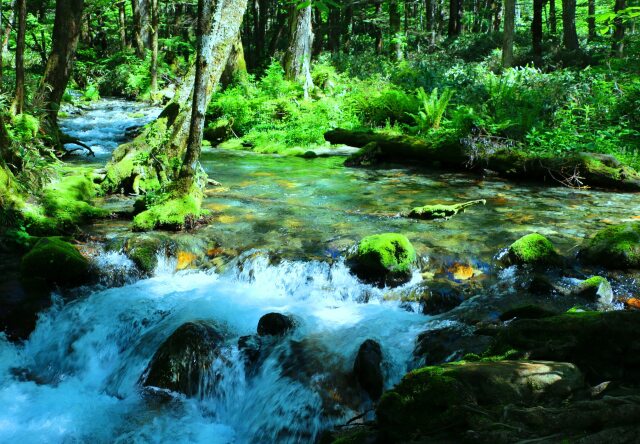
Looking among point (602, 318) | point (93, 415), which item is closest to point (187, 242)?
point (93, 415)

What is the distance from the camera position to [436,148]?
13156 millimetres

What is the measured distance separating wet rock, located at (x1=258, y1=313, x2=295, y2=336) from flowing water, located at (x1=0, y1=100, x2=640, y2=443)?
0.15m

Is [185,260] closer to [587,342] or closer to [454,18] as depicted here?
[587,342]

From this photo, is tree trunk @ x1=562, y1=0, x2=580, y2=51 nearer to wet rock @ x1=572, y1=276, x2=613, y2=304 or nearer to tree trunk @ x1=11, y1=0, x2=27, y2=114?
wet rock @ x1=572, y1=276, x2=613, y2=304

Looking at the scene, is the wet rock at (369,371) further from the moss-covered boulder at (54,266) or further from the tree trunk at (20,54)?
the tree trunk at (20,54)

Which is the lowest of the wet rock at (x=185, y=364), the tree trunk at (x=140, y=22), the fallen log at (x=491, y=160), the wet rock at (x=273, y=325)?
the wet rock at (x=185, y=364)

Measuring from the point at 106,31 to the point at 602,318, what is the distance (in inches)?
1677

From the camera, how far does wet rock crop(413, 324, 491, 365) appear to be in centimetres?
450

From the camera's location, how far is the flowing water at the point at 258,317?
4586 mm

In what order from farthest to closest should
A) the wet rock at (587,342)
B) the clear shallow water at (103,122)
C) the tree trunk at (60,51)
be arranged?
the clear shallow water at (103,122) → the tree trunk at (60,51) → the wet rock at (587,342)

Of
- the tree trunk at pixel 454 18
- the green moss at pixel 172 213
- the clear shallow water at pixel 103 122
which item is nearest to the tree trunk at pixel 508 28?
the clear shallow water at pixel 103 122

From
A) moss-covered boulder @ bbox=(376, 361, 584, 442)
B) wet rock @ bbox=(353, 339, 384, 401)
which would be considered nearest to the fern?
wet rock @ bbox=(353, 339, 384, 401)

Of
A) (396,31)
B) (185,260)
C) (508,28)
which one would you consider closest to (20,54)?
(185,260)

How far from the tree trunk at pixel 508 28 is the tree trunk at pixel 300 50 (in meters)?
7.28
